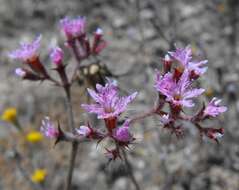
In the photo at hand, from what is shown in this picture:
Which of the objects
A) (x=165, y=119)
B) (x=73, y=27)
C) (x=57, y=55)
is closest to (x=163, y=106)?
(x=165, y=119)

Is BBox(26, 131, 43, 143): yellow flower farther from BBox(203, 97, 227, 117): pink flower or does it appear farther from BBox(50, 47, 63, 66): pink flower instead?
BBox(203, 97, 227, 117): pink flower

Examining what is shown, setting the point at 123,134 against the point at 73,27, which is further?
the point at 73,27

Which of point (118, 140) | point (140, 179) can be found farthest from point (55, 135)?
point (140, 179)

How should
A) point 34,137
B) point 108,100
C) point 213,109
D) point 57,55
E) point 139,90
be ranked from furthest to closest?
1. point 139,90
2. point 34,137
3. point 57,55
4. point 213,109
5. point 108,100

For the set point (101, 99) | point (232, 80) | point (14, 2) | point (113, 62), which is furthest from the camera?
point (14, 2)

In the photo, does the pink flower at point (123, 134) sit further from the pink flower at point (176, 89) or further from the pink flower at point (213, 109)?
the pink flower at point (213, 109)

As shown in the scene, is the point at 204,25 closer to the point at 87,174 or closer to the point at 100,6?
the point at 100,6

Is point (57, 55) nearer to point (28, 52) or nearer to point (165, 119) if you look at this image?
point (28, 52)

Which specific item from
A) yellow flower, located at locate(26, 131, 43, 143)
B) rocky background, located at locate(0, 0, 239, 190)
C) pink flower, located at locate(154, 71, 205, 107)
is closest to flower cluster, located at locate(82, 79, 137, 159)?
pink flower, located at locate(154, 71, 205, 107)
